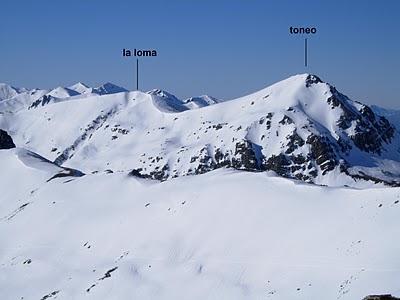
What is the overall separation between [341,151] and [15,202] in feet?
302

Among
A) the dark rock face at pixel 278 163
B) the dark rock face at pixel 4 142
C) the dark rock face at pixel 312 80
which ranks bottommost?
the dark rock face at pixel 278 163

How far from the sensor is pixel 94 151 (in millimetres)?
195125

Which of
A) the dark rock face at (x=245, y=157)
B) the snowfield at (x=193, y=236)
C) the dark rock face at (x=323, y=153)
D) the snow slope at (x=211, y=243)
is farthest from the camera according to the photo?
the dark rock face at (x=245, y=157)

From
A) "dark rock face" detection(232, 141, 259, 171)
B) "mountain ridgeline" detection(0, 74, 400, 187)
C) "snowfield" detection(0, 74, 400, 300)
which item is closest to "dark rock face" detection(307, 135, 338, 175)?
"mountain ridgeline" detection(0, 74, 400, 187)

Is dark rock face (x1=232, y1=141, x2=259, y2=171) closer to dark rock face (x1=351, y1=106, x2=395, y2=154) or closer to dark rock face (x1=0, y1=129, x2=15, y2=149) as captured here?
dark rock face (x1=351, y1=106, x2=395, y2=154)

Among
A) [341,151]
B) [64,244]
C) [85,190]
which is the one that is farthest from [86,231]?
[341,151]

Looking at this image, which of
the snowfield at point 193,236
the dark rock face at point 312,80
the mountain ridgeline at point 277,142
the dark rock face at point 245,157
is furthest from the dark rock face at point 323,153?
the snowfield at point 193,236

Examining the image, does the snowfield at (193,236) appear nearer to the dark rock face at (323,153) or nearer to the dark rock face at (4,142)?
the dark rock face at (4,142)

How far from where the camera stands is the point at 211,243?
43938mm

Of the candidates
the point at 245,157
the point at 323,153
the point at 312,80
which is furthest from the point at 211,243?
the point at 312,80

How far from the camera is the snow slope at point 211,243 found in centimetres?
3422

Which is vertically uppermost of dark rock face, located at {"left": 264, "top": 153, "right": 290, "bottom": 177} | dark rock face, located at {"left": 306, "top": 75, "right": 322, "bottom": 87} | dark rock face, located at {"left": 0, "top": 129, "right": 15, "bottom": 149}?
dark rock face, located at {"left": 306, "top": 75, "right": 322, "bottom": 87}

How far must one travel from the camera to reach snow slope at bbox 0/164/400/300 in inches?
1347

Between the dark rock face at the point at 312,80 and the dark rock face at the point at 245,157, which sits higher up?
the dark rock face at the point at 312,80
